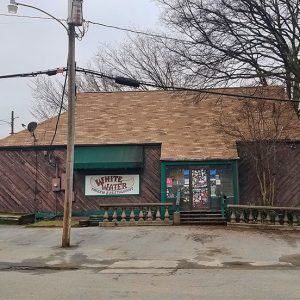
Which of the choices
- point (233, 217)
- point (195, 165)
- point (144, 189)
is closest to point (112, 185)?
point (144, 189)

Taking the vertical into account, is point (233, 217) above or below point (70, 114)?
below

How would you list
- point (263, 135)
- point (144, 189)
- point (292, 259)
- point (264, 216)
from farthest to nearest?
point (144, 189), point (263, 135), point (264, 216), point (292, 259)

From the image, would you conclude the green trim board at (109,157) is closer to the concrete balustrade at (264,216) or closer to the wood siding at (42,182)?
the wood siding at (42,182)

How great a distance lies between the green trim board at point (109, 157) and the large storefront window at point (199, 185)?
1.75 m

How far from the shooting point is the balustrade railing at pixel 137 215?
70.2 ft

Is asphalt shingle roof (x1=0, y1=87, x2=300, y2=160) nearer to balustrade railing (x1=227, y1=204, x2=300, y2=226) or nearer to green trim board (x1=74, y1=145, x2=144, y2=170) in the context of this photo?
green trim board (x1=74, y1=145, x2=144, y2=170)

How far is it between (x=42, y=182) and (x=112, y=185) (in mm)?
3603

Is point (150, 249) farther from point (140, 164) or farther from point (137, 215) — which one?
point (140, 164)

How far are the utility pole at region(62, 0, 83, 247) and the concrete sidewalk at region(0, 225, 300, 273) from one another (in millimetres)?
923

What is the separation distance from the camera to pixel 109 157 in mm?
24297

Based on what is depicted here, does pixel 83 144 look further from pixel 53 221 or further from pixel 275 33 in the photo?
pixel 275 33

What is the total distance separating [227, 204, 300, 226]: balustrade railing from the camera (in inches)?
777

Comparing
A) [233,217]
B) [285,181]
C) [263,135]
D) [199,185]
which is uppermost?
[263,135]

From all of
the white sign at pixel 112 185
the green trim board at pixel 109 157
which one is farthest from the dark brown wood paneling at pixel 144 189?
the green trim board at pixel 109 157
